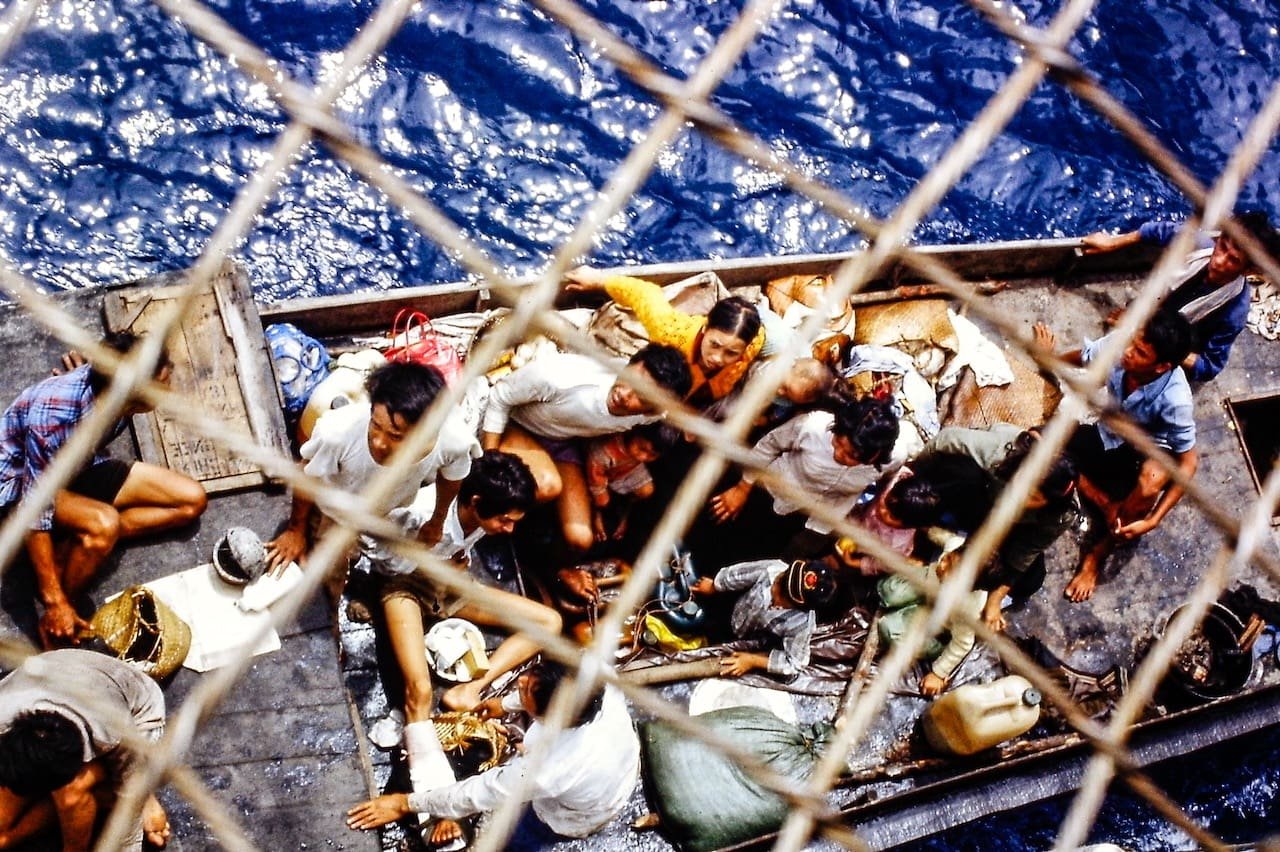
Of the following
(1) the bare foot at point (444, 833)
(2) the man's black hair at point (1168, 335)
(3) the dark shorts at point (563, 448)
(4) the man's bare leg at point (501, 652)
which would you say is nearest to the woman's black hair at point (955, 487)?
(2) the man's black hair at point (1168, 335)

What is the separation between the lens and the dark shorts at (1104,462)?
6.29 m

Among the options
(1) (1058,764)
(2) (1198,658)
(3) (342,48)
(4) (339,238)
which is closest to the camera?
(1) (1058,764)

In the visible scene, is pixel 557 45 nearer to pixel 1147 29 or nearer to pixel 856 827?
pixel 1147 29

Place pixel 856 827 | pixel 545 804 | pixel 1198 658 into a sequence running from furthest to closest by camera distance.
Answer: pixel 1198 658 → pixel 856 827 → pixel 545 804

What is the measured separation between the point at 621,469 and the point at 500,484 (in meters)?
0.93

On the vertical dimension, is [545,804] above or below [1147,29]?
below

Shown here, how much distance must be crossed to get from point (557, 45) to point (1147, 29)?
5.60 m

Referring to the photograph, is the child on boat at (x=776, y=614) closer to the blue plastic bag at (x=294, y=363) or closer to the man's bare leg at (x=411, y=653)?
the man's bare leg at (x=411, y=653)

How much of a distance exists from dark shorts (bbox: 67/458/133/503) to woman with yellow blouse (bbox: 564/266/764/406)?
2.47 m

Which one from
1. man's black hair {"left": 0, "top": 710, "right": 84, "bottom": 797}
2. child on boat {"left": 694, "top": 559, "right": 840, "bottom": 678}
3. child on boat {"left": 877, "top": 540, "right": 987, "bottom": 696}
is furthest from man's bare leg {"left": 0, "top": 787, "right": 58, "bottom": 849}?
child on boat {"left": 877, "top": 540, "right": 987, "bottom": 696}

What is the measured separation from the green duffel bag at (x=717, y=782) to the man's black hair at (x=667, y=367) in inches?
63.8

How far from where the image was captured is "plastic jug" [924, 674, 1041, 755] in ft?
17.2

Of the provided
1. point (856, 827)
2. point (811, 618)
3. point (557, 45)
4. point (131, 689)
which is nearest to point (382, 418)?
point (131, 689)

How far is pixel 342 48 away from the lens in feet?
26.0
